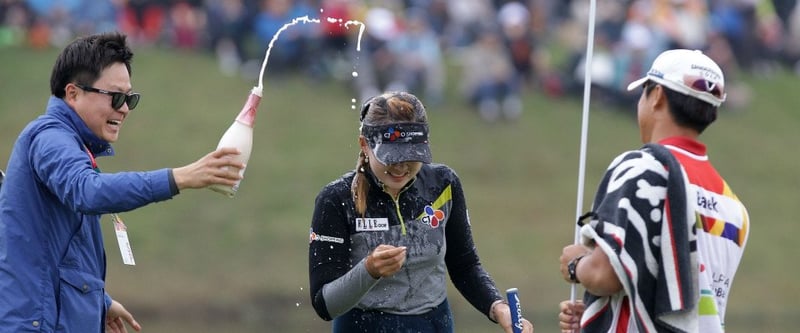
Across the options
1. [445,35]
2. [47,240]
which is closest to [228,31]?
[445,35]

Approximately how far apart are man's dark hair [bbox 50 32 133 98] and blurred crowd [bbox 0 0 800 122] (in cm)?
1240

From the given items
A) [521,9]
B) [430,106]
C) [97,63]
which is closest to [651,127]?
[97,63]

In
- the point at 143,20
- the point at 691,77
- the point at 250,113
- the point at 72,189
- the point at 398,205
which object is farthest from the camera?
the point at 143,20

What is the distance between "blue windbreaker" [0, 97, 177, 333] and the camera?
4.87m

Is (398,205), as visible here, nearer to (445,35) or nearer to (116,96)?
(116,96)

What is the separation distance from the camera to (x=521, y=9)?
21.8 meters

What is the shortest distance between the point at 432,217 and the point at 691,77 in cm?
130

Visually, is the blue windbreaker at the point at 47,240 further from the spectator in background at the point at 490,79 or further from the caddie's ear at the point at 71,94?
the spectator in background at the point at 490,79

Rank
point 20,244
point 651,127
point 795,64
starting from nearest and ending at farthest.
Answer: point 651,127, point 20,244, point 795,64

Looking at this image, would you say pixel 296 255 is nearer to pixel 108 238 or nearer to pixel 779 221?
pixel 108 238

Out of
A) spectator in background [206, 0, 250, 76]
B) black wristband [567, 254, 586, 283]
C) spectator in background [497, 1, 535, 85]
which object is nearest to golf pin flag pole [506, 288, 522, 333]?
black wristband [567, 254, 586, 283]

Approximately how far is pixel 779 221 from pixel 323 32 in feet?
25.2

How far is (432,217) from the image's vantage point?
17.6 ft

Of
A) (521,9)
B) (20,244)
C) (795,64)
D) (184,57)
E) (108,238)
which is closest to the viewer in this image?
(20,244)
